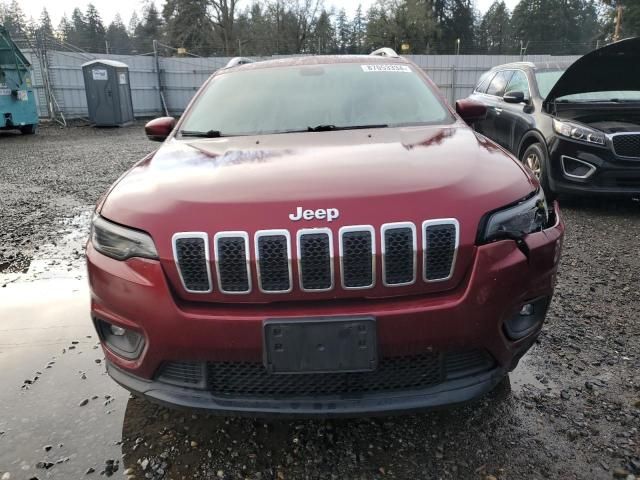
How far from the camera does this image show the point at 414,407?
69.7 inches

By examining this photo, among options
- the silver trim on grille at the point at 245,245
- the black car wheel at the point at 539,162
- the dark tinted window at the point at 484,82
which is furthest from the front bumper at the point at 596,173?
the silver trim on grille at the point at 245,245

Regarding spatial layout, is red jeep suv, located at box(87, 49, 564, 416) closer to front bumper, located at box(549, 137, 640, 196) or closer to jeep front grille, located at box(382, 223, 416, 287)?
jeep front grille, located at box(382, 223, 416, 287)

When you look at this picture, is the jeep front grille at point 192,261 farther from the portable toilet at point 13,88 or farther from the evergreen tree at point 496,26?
the evergreen tree at point 496,26

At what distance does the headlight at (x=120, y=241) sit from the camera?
182 centimetres

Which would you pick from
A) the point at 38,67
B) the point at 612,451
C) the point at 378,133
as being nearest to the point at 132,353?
the point at 378,133

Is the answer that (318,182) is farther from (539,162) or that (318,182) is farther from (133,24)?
(133,24)

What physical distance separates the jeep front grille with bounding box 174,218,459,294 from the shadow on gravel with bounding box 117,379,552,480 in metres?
0.59

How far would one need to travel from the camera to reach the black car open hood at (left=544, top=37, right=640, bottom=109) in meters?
5.01

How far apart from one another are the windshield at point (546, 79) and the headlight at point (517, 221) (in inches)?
185

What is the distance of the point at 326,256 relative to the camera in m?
1.70

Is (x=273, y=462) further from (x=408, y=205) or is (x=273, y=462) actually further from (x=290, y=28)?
(x=290, y=28)

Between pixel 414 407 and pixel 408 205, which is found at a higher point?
pixel 408 205

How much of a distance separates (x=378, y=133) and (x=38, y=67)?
1782 cm

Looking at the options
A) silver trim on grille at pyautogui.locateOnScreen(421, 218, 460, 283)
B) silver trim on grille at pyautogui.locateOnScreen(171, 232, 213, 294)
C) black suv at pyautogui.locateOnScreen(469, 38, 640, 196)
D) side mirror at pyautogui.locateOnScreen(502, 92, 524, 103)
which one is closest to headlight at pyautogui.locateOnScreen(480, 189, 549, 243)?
silver trim on grille at pyautogui.locateOnScreen(421, 218, 460, 283)
